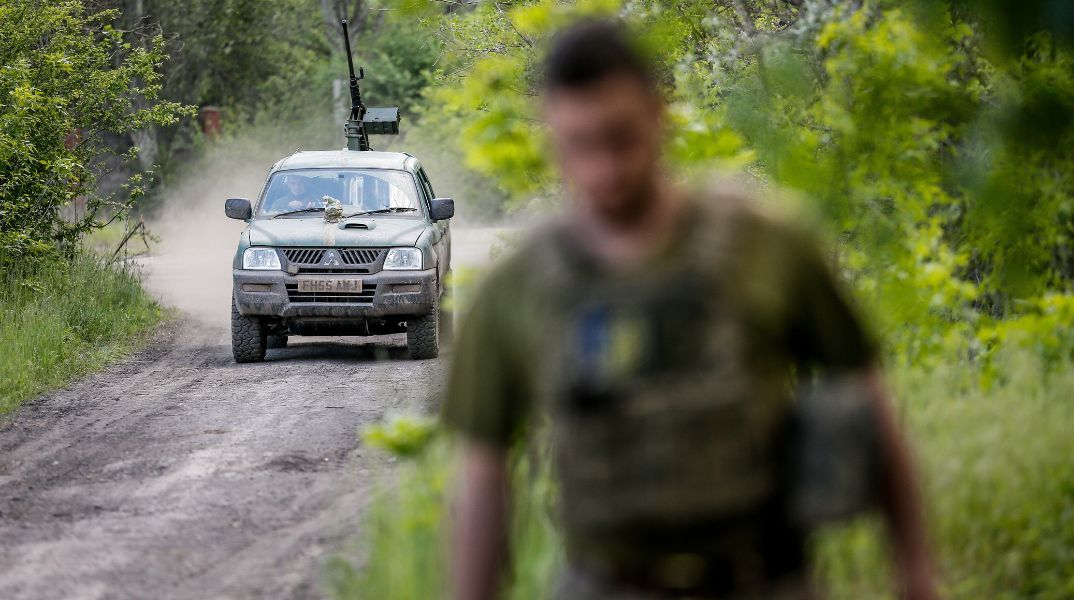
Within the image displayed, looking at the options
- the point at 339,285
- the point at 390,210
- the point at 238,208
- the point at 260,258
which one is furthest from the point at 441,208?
the point at 238,208

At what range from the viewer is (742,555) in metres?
2.33

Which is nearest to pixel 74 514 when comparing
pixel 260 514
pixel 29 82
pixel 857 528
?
pixel 260 514

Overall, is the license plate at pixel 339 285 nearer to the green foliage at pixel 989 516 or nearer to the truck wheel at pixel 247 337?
the truck wheel at pixel 247 337

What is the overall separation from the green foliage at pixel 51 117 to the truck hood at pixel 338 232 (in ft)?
8.72

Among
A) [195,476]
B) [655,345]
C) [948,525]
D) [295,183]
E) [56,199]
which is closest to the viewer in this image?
[655,345]

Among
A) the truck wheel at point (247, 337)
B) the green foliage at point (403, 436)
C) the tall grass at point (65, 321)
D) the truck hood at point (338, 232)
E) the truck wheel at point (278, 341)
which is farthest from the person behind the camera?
the truck wheel at point (278, 341)

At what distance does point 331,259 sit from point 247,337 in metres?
1.10

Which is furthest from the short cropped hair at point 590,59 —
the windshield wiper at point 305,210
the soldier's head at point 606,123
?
the windshield wiper at point 305,210

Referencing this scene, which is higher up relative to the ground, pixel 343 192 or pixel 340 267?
pixel 343 192

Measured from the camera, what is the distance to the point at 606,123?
7.60 feet

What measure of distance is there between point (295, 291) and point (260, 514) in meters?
6.19

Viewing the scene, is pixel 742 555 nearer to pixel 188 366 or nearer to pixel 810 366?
pixel 810 366

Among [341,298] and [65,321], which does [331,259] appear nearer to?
[341,298]

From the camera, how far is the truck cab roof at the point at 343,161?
14.8 meters
